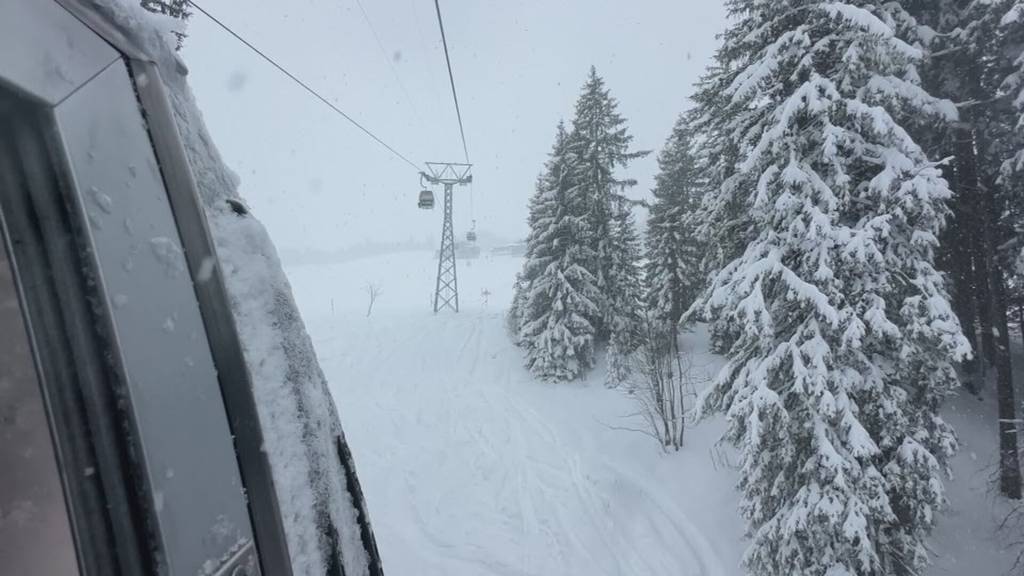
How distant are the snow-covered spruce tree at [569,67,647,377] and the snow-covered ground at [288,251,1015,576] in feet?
11.2

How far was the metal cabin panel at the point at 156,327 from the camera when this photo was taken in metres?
0.71

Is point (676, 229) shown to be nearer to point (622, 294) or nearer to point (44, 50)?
point (622, 294)

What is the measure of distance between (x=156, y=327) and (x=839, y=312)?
834cm

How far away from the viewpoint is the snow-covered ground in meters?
7.81

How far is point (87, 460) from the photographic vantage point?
645 millimetres

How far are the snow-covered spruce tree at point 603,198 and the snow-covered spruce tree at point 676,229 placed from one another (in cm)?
183

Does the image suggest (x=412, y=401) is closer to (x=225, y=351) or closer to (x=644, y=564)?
(x=644, y=564)

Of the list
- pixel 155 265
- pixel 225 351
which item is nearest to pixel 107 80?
pixel 155 265

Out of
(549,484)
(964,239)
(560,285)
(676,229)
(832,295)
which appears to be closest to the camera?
(832,295)

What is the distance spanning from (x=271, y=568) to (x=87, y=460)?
0.42 metres

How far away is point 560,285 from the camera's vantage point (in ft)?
65.4

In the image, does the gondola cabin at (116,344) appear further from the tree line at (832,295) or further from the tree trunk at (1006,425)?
the tree trunk at (1006,425)

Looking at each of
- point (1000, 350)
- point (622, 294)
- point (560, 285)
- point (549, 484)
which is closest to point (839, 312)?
point (549, 484)

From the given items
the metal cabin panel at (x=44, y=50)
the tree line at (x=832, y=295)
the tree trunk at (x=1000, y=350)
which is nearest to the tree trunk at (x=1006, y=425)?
the tree trunk at (x=1000, y=350)
